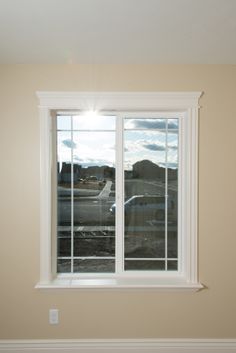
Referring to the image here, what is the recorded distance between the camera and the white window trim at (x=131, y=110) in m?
2.28

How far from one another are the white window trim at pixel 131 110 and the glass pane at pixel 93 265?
0.14m

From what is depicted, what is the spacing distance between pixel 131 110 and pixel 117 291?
1.50 meters

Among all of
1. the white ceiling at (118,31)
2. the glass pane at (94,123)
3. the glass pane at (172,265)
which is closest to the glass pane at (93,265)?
the glass pane at (172,265)

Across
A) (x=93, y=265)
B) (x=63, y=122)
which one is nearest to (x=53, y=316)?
(x=93, y=265)

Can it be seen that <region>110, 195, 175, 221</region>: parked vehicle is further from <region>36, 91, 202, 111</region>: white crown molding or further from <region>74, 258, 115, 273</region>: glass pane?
<region>36, 91, 202, 111</region>: white crown molding

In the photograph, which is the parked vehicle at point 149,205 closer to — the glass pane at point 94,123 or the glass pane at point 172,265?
the glass pane at point 172,265

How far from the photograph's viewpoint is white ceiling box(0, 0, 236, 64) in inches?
61.3

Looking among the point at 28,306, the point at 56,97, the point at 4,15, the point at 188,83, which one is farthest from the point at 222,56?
the point at 28,306

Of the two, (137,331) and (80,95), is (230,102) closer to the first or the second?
(80,95)

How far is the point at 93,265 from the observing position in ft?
8.15

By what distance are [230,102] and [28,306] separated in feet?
7.72

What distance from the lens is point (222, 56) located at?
2158mm

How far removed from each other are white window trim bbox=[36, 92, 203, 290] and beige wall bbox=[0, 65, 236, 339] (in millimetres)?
57

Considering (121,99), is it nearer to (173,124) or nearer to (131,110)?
(131,110)
